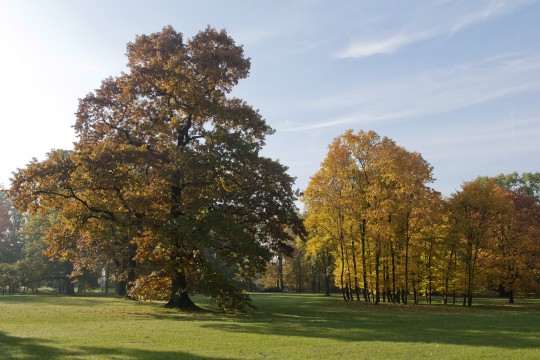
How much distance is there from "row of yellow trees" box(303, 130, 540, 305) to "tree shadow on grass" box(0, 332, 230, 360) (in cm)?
2598

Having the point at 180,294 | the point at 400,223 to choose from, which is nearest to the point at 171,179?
the point at 180,294

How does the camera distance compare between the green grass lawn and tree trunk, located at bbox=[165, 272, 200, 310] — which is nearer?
the green grass lawn

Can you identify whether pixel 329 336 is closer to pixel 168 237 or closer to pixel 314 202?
pixel 168 237

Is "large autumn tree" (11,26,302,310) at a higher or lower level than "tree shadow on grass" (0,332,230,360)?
higher

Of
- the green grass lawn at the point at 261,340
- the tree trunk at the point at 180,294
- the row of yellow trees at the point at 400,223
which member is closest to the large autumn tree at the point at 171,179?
the tree trunk at the point at 180,294

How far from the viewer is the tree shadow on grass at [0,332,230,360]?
11.6 m

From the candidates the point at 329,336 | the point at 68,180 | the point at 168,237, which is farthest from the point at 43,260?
the point at 329,336

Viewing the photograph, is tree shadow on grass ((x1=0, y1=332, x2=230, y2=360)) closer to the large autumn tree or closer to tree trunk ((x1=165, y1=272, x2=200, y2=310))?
the large autumn tree

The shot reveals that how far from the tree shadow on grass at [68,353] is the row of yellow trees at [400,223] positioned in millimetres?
25979

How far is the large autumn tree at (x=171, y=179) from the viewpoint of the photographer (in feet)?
84.8

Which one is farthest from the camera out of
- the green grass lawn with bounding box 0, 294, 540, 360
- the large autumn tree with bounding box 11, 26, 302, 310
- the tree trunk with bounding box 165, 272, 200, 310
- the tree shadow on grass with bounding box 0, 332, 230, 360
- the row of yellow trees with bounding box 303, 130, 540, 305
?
the row of yellow trees with bounding box 303, 130, 540, 305

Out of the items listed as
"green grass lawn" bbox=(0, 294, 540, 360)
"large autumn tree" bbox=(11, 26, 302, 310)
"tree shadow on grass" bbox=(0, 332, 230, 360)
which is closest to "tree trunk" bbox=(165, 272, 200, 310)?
"large autumn tree" bbox=(11, 26, 302, 310)

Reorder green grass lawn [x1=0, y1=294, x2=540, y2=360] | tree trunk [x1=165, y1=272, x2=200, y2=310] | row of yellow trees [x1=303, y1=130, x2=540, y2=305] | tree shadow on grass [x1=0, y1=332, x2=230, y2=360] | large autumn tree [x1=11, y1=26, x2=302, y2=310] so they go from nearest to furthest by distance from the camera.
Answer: tree shadow on grass [x1=0, y1=332, x2=230, y2=360], green grass lawn [x1=0, y1=294, x2=540, y2=360], large autumn tree [x1=11, y1=26, x2=302, y2=310], tree trunk [x1=165, y1=272, x2=200, y2=310], row of yellow trees [x1=303, y1=130, x2=540, y2=305]

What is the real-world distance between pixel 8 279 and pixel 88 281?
10103mm
